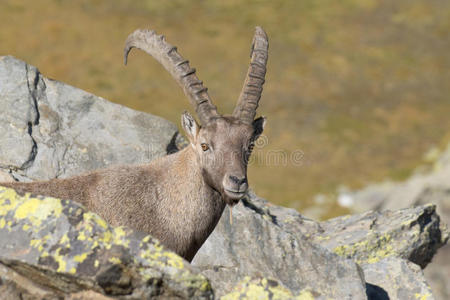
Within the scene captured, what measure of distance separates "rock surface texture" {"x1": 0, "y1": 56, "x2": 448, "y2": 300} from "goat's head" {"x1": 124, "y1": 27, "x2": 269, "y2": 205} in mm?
1819

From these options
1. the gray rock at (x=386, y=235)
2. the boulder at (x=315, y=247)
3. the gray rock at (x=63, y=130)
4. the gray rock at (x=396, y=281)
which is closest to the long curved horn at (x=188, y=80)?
the boulder at (x=315, y=247)

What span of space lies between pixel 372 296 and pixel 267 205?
558 cm

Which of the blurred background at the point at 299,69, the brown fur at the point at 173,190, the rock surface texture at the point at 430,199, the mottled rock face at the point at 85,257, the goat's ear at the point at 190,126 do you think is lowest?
the mottled rock face at the point at 85,257

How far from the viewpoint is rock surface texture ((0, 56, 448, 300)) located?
383 inches

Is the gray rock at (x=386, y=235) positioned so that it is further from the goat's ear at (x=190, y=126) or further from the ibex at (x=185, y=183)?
the goat's ear at (x=190, y=126)

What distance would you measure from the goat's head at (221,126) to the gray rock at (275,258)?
228 cm

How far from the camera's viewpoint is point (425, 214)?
1978 cm

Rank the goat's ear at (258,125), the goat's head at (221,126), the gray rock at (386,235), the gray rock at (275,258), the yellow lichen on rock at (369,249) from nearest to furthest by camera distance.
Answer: the goat's head at (221,126)
the goat's ear at (258,125)
the gray rock at (275,258)
the yellow lichen on rock at (369,249)
the gray rock at (386,235)

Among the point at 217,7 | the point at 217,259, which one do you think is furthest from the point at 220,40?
the point at 217,259

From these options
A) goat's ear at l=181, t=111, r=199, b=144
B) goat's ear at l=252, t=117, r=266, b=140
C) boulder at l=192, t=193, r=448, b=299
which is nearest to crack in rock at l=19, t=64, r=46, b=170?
goat's ear at l=181, t=111, r=199, b=144

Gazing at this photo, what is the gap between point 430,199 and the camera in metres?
33.1

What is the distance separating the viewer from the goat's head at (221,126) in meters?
13.5

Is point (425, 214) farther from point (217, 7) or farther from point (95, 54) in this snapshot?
point (217, 7)

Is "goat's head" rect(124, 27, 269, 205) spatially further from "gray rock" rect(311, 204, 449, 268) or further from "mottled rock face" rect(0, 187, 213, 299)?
"gray rock" rect(311, 204, 449, 268)
